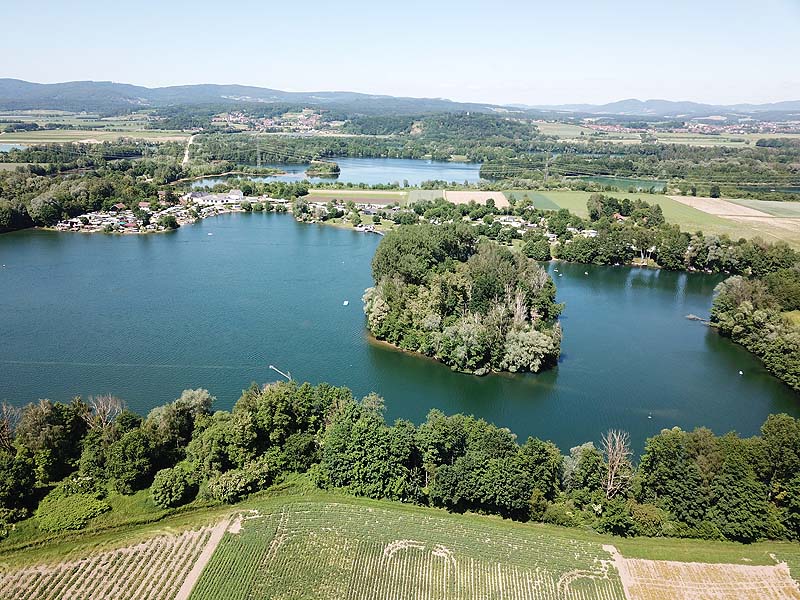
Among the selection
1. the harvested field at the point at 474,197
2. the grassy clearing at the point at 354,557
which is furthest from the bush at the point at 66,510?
the harvested field at the point at 474,197

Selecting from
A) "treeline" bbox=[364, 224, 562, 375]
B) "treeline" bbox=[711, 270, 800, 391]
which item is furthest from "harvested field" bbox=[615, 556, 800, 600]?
"treeline" bbox=[711, 270, 800, 391]

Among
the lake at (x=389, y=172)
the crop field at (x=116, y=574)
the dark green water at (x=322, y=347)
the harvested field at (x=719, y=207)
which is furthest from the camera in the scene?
the lake at (x=389, y=172)

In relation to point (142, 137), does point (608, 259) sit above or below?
below

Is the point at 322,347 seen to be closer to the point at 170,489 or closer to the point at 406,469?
the point at 406,469

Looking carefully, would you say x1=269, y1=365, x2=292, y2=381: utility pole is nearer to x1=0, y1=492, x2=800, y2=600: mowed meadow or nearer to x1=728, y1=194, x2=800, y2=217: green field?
x1=0, y1=492, x2=800, y2=600: mowed meadow

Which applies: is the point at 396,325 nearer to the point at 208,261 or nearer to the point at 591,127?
the point at 208,261

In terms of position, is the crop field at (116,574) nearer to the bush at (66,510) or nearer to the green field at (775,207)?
the bush at (66,510)

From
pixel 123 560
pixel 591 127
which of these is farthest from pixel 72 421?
pixel 591 127
